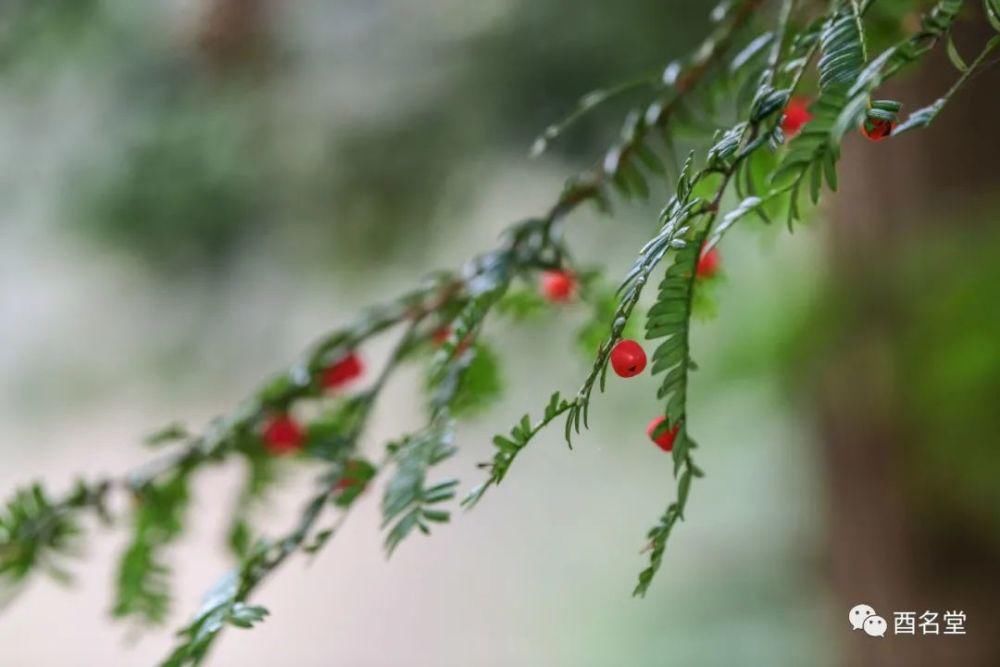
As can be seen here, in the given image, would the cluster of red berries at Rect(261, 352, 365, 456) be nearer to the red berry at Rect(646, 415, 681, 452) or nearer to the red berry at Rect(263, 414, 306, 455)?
the red berry at Rect(263, 414, 306, 455)

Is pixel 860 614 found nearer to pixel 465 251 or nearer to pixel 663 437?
pixel 465 251

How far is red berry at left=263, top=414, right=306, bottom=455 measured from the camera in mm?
524

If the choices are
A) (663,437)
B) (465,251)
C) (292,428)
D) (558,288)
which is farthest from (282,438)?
(465,251)

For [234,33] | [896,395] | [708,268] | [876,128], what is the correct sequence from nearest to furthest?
[876,128], [708,268], [896,395], [234,33]

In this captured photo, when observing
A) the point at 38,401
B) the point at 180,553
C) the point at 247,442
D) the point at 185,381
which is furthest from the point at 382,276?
the point at 180,553

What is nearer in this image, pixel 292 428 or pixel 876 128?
pixel 876 128

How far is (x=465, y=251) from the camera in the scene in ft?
4.64

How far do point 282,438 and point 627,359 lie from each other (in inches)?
11.0

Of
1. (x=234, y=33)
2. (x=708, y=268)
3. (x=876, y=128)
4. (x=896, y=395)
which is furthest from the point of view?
(x=234, y=33)

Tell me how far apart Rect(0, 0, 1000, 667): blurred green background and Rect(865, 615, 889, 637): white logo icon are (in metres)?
0.01

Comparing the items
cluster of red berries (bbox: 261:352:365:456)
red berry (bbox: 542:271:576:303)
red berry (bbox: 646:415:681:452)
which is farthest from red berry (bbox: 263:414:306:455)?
red berry (bbox: 646:415:681:452)

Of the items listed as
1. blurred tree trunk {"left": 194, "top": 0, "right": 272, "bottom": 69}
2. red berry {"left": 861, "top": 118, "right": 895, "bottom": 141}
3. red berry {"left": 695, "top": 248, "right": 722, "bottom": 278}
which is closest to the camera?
red berry {"left": 861, "top": 118, "right": 895, "bottom": 141}

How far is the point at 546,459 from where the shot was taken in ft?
6.28

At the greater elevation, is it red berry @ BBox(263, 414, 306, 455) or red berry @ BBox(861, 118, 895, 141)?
red berry @ BBox(263, 414, 306, 455)
